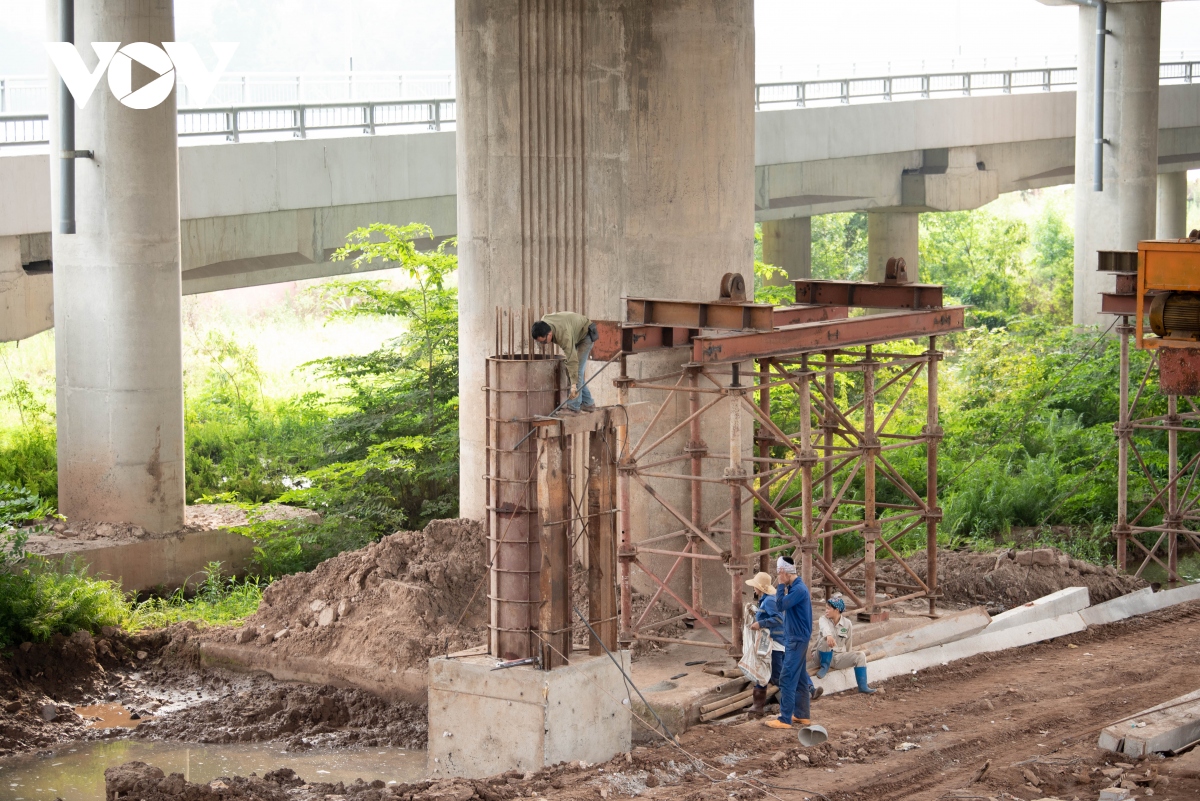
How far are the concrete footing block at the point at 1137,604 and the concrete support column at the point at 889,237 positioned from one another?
22.3 m

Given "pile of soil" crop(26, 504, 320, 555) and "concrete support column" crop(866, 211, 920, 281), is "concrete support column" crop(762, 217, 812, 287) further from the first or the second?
"pile of soil" crop(26, 504, 320, 555)

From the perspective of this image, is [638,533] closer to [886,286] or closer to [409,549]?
[409,549]

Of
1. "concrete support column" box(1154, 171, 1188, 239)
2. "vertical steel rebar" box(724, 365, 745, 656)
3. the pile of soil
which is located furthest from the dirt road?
"concrete support column" box(1154, 171, 1188, 239)

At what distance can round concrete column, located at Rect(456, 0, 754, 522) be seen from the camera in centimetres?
1906

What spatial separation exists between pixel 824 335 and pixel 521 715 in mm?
5909

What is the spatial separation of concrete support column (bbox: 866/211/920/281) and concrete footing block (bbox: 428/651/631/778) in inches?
1198

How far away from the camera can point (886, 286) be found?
19172 mm

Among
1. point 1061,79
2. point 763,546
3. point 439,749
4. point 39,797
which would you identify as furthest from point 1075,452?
point 1061,79

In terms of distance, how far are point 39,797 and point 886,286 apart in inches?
447

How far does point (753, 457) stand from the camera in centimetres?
1914

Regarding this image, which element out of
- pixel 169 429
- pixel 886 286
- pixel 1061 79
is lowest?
pixel 169 429

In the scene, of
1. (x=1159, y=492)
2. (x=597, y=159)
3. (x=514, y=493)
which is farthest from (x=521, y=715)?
(x=1159, y=492)

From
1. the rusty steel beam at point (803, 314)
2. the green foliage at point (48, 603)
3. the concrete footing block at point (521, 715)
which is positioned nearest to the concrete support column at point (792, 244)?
the rusty steel beam at point (803, 314)

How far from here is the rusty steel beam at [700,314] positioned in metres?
16.8
